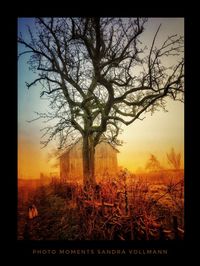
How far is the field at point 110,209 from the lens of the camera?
9.26ft

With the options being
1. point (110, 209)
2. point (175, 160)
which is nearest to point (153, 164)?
point (175, 160)

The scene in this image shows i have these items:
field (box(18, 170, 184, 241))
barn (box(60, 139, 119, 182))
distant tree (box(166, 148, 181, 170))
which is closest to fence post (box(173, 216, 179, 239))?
field (box(18, 170, 184, 241))

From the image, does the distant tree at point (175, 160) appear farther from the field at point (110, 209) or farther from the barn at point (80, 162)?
the barn at point (80, 162)

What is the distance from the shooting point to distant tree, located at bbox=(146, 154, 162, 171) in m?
2.85

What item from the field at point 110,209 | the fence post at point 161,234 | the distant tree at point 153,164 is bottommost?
the fence post at point 161,234

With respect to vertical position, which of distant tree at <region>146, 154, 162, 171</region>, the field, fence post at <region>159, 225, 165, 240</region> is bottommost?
fence post at <region>159, 225, 165, 240</region>

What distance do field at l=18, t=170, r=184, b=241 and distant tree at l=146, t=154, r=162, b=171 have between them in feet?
0.15

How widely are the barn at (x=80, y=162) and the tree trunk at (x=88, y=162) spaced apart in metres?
0.03

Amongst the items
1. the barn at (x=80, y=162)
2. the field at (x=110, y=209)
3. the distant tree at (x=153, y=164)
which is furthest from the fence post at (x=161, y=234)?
the barn at (x=80, y=162)

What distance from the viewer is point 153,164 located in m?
2.86

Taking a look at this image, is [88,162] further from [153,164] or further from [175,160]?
[175,160]

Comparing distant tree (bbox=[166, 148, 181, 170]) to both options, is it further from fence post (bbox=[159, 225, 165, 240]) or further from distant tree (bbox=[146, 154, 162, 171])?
fence post (bbox=[159, 225, 165, 240])
